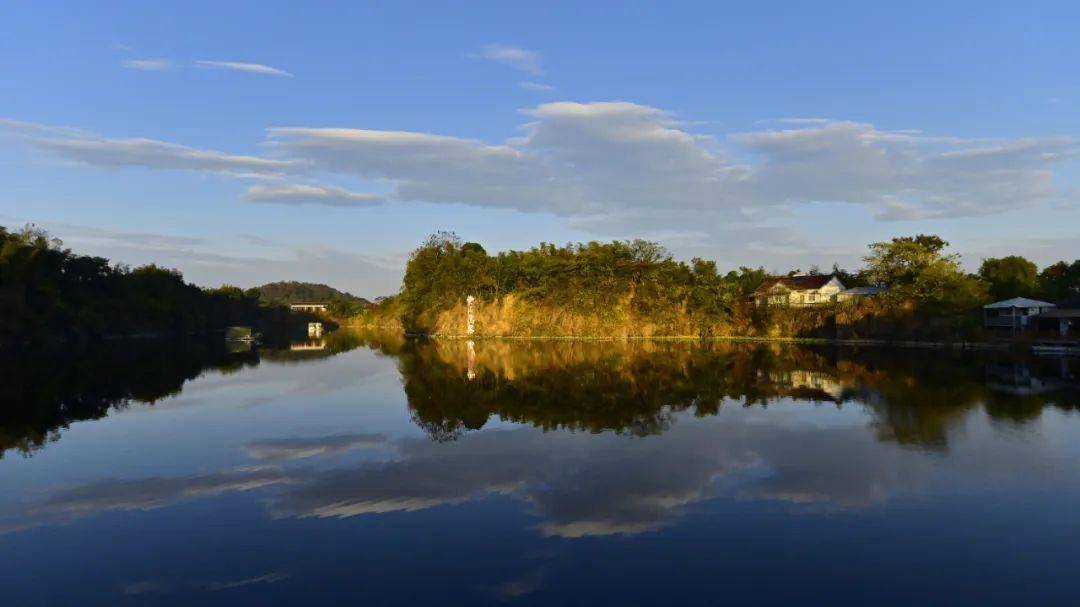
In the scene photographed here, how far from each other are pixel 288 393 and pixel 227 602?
23.4 meters

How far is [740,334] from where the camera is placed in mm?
81750

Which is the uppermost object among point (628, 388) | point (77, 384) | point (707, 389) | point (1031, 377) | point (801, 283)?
point (801, 283)

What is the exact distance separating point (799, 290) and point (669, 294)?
23.7 meters

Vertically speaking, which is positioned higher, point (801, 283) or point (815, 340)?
point (801, 283)

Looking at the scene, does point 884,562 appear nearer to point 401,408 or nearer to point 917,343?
point 401,408

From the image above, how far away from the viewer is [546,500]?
1244cm

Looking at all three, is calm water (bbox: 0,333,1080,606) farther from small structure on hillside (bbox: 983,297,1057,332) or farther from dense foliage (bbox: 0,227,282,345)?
dense foliage (bbox: 0,227,282,345)

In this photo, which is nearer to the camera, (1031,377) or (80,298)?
(1031,377)

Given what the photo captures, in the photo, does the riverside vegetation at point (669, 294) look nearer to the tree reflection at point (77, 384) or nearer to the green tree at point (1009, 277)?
the green tree at point (1009, 277)

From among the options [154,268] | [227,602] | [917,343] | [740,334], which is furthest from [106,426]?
[154,268]

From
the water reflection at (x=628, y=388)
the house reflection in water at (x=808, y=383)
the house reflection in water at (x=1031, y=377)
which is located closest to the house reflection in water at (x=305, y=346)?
the water reflection at (x=628, y=388)

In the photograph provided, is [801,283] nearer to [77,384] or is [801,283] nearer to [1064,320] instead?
[1064,320]

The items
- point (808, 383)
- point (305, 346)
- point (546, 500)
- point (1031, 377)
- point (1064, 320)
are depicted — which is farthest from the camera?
point (305, 346)

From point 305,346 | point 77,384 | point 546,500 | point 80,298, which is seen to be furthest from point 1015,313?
point 80,298
